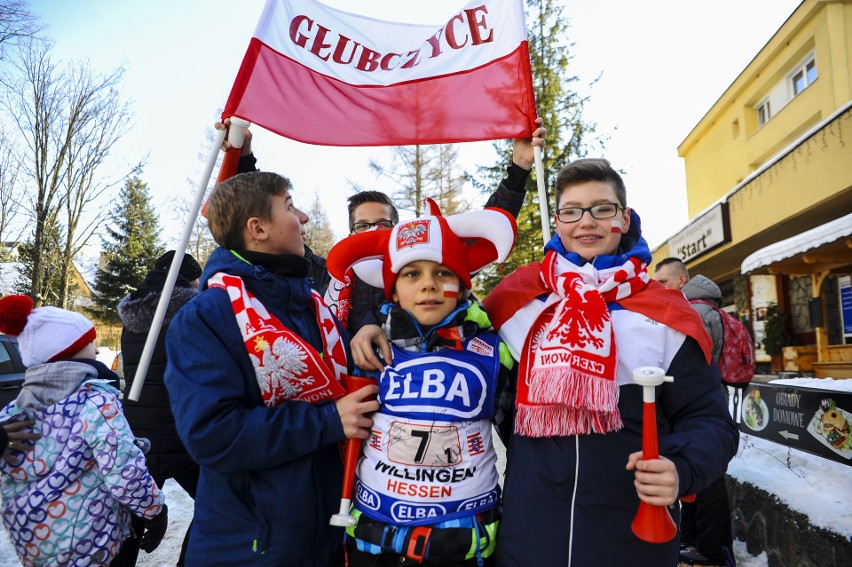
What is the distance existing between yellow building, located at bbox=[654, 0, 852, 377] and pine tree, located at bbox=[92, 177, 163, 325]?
85.1 feet

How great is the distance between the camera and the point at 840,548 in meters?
2.72

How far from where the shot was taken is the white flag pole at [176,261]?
7.36ft

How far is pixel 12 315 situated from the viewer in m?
2.63

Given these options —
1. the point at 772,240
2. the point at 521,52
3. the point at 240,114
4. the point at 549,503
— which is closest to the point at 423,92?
the point at 521,52

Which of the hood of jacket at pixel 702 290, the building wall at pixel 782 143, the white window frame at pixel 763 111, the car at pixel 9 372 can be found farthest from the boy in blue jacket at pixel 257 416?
the white window frame at pixel 763 111

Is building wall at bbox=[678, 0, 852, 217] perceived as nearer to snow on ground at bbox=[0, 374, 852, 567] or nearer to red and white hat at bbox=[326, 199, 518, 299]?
snow on ground at bbox=[0, 374, 852, 567]

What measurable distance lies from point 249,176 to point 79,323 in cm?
145

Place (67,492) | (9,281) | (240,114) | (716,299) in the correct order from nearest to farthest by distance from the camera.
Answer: (67,492) < (240,114) < (716,299) < (9,281)

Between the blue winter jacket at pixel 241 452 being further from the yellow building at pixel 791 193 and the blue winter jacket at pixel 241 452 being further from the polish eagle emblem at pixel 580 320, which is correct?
the yellow building at pixel 791 193

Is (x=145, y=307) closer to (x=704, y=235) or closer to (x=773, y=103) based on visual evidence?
(x=704, y=235)

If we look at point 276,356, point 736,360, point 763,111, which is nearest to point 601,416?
point 276,356

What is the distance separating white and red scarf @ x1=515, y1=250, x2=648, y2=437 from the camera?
167 cm

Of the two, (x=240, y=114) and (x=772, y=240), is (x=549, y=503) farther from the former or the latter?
(x=772, y=240)

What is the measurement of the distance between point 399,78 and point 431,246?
2005mm
